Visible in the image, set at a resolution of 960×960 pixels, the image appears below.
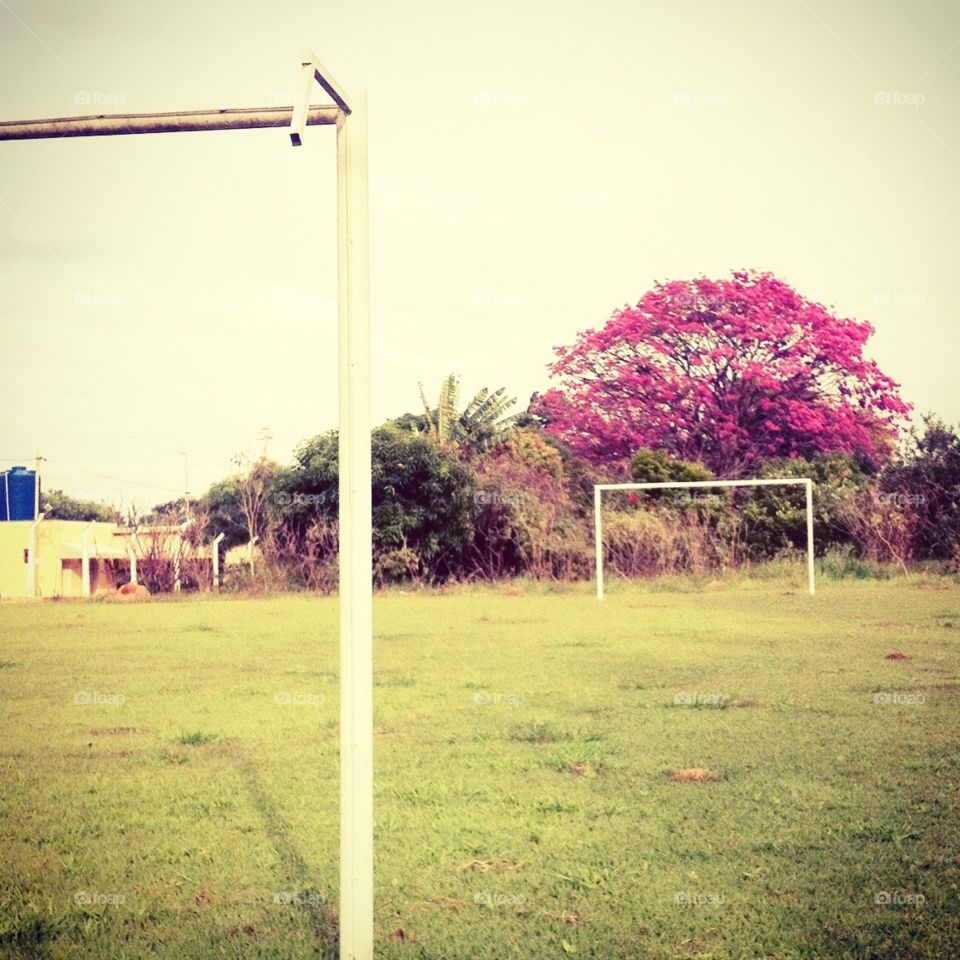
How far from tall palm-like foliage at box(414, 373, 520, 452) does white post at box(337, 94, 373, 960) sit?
2083cm

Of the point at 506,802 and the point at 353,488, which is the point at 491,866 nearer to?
the point at 506,802

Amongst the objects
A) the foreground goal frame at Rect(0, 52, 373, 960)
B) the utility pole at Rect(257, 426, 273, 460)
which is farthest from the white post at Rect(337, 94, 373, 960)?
the utility pole at Rect(257, 426, 273, 460)

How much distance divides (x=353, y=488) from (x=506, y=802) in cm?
278

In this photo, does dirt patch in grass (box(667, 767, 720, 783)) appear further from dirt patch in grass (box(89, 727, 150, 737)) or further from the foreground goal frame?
dirt patch in grass (box(89, 727, 150, 737))

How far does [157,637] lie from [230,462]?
28.5ft

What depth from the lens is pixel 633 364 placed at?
25172 mm

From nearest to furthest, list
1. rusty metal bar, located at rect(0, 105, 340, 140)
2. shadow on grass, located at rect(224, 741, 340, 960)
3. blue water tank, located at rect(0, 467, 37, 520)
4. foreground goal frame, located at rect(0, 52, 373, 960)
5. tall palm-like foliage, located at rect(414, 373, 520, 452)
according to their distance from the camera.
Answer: foreground goal frame, located at rect(0, 52, 373, 960) → rusty metal bar, located at rect(0, 105, 340, 140) → shadow on grass, located at rect(224, 741, 340, 960) → tall palm-like foliage, located at rect(414, 373, 520, 452) → blue water tank, located at rect(0, 467, 37, 520)

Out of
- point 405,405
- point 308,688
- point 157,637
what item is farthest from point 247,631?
point 405,405

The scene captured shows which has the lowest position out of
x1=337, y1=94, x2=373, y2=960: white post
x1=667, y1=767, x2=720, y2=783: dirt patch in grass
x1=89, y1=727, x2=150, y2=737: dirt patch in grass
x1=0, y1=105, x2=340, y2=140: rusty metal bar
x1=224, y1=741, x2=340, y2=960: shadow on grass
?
x1=224, y1=741, x2=340, y2=960: shadow on grass

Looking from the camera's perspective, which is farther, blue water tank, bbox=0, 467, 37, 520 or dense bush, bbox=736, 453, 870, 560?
blue water tank, bbox=0, 467, 37, 520

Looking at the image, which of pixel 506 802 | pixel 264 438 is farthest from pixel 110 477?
pixel 506 802

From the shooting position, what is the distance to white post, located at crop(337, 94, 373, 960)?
3.37 meters

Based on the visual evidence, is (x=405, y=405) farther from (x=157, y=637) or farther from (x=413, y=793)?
(x=413, y=793)

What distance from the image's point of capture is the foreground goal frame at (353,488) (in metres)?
3.36
